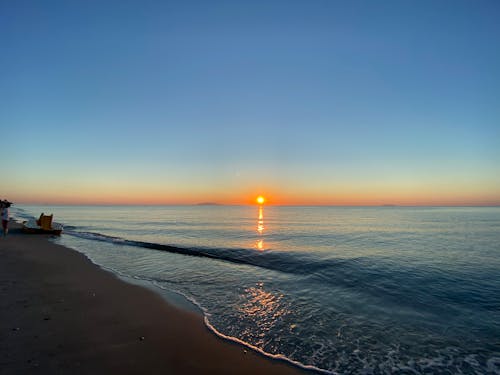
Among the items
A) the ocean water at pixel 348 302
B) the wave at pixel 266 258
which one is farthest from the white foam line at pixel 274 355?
the wave at pixel 266 258

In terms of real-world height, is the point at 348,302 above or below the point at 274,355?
below

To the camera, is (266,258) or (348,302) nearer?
(348,302)

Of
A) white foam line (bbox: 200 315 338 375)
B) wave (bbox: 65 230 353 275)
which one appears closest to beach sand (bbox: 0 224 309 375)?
white foam line (bbox: 200 315 338 375)

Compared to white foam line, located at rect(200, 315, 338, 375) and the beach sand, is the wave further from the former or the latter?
white foam line, located at rect(200, 315, 338, 375)

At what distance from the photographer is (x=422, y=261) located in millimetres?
21234

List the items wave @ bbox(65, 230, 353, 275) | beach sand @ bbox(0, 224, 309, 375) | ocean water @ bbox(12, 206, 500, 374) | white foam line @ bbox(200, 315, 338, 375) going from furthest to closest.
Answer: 1. wave @ bbox(65, 230, 353, 275)
2. ocean water @ bbox(12, 206, 500, 374)
3. white foam line @ bbox(200, 315, 338, 375)
4. beach sand @ bbox(0, 224, 309, 375)

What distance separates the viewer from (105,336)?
759cm

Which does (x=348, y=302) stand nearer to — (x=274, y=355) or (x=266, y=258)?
(x=274, y=355)

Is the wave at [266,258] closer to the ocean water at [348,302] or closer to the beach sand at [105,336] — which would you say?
the ocean water at [348,302]

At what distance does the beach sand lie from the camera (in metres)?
6.20

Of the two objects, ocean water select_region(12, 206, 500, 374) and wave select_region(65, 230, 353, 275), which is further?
wave select_region(65, 230, 353, 275)

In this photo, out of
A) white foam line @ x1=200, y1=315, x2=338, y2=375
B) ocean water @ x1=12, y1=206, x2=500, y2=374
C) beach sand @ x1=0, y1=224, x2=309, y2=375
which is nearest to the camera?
beach sand @ x1=0, y1=224, x2=309, y2=375

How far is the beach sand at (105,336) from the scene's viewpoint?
6.20 metres

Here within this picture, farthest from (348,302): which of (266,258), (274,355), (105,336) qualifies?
(266,258)
